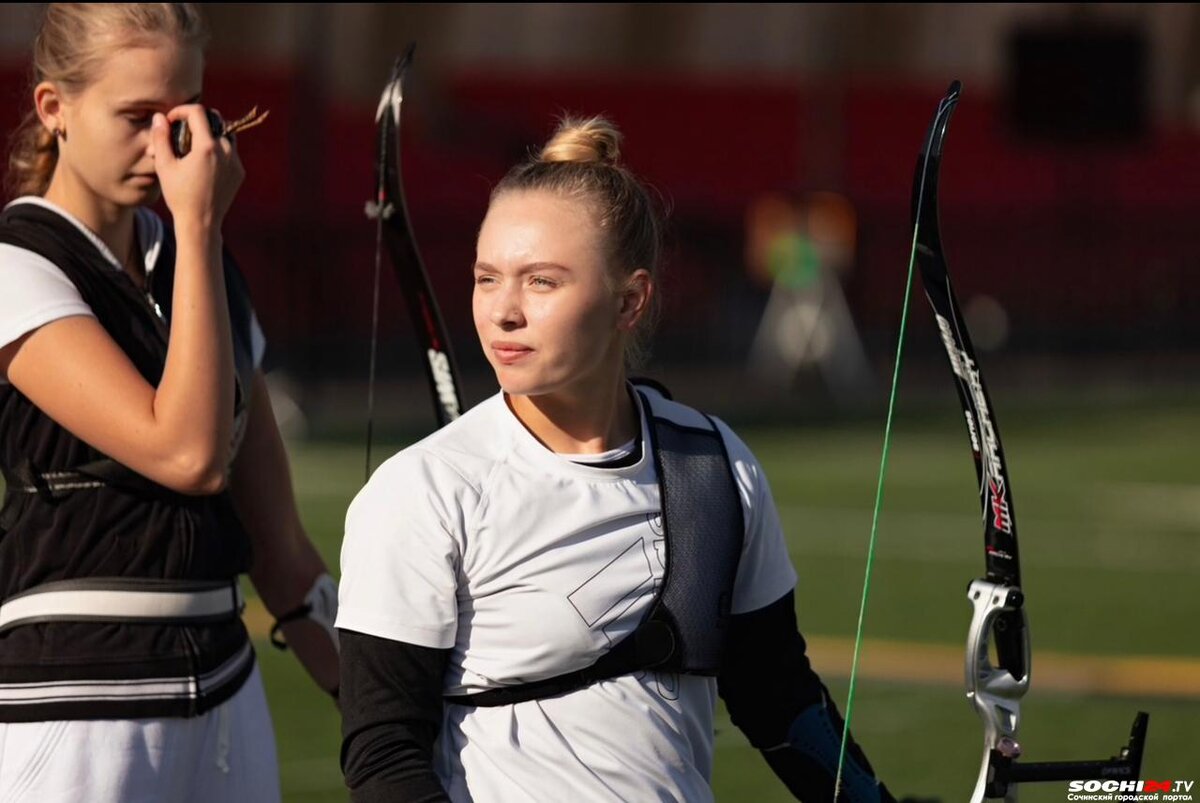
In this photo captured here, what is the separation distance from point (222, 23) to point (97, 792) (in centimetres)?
2226

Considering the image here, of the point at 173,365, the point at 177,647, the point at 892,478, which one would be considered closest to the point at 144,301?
the point at 173,365

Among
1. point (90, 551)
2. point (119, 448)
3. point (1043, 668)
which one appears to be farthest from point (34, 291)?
point (1043, 668)

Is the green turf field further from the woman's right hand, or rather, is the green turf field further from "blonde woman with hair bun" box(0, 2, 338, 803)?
the woman's right hand

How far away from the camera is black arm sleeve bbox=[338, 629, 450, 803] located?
2.97 meters

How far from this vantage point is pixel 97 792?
3.51 metres

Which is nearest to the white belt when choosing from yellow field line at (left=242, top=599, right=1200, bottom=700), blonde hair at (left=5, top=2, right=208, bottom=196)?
blonde hair at (left=5, top=2, right=208, bottom=196)

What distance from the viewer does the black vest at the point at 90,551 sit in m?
3.54

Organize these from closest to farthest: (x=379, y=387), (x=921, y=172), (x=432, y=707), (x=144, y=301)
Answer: (x=432, y=707), (x=921, y=172), (x=144, y=301), (x=379, y=387)

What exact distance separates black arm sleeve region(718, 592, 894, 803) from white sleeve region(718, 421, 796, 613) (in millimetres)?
38

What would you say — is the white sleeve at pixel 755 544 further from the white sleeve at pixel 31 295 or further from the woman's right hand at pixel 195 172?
the white sleeve at pixel 31 295

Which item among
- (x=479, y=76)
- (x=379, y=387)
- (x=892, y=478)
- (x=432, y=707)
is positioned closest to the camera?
(x=432, y=707)

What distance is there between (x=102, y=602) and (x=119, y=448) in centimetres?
25

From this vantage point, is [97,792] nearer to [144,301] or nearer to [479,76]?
[144,301]

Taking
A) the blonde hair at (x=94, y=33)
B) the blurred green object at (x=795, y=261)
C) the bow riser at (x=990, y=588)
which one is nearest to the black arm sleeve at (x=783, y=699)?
the bow riser at (x=990, y=588)
